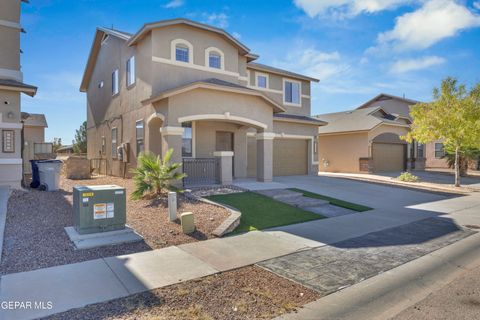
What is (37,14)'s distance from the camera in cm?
1498

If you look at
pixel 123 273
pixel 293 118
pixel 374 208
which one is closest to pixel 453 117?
pixel 293 118

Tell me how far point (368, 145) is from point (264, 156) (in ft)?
42.3

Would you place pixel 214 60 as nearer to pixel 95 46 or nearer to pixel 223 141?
pixel 223 141

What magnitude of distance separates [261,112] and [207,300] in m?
12.2

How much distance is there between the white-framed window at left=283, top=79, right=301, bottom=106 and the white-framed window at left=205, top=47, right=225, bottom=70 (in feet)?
20.7

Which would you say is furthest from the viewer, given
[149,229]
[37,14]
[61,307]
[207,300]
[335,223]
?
[37,14]

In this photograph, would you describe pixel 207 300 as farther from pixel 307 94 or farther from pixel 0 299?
pixel 307 94

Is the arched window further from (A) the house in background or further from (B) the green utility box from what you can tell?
(A) the house in background

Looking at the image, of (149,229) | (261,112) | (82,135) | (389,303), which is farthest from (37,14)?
(82,135)

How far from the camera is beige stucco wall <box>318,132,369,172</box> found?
25.6 metres

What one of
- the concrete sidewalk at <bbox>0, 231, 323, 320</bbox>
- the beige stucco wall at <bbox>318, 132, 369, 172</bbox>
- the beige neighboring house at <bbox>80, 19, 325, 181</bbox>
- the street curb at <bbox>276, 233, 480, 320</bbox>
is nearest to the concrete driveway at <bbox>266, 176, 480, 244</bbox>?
the concrete sidewalk at <bbox>0, 231, 323, 320</bbox>

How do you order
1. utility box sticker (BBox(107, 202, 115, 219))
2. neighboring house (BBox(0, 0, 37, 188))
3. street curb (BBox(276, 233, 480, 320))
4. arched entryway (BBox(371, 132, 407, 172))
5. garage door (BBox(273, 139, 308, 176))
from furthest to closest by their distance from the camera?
arched entryway (BBox(371, 132, 407, 172)) < garage door (BBox(273, 139, 308, 176)) < neighboring house (BBox(0, 0, 37, 188)) < utility box sticker (BBox(107, 202, 115, 219)) < street curb (BBox(276, 233, 480, 320))

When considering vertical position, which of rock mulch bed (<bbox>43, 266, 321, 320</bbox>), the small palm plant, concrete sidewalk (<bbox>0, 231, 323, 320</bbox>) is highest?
the small palm plant

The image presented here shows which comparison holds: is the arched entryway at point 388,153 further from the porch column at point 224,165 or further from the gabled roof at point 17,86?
the gabled roof at point 17,86
